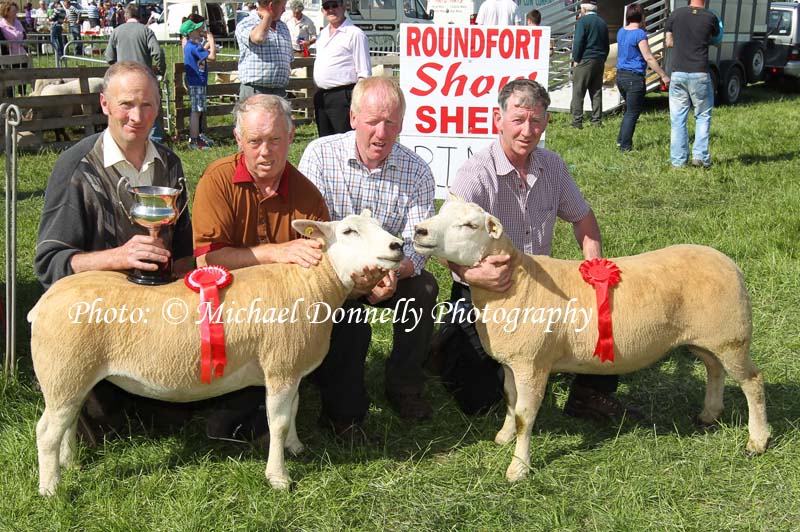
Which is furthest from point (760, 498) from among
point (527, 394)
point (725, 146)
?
point (725, 146)

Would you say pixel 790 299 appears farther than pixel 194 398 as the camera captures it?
Yes

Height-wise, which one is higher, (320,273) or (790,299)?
(320,273)

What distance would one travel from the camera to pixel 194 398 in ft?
11.2

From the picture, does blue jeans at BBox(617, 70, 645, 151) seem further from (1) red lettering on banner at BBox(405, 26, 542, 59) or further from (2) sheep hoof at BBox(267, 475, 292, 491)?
(2) sheep hoof at BBox(267, 475, 292, 491)

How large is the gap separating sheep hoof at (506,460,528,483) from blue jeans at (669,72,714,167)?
25.2 ft

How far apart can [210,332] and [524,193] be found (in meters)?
1.93

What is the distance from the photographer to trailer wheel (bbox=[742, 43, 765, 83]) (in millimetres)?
17812

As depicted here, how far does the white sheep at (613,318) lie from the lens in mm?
3592

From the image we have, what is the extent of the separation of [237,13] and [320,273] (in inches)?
1155

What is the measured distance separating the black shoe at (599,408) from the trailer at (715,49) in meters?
11.7

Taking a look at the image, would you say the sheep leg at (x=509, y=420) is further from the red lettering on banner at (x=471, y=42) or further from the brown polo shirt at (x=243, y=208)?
the red lettering on banner at (x=471, y=42)

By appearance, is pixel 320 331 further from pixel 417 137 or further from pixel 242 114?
pixel 417 137

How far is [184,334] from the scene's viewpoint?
3225mm

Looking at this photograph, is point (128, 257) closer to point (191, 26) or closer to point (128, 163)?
point (128, 163)
